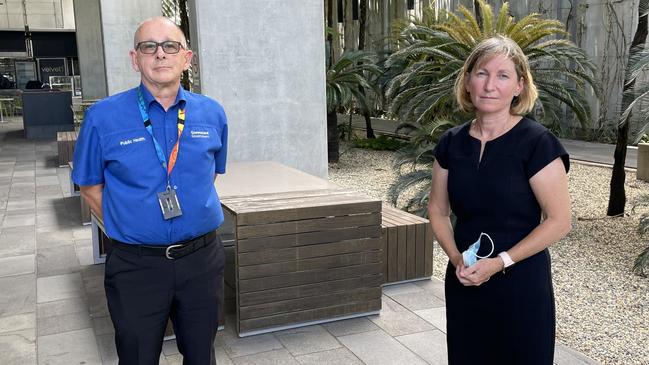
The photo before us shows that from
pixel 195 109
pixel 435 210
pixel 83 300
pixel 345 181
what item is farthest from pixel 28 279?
pixel 345 181

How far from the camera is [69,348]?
3.91m

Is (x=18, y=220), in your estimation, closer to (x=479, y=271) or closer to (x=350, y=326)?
(x=350, y=326)

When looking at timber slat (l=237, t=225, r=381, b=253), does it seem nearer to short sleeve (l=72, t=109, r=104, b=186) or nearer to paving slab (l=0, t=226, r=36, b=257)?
short sleeve (l=72, t=109, r=104, b=186)

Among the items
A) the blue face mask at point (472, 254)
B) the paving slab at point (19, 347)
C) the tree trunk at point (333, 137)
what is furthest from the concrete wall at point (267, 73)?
the tree trunk at point (333, 137)

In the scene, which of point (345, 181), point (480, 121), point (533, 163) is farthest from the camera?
point (345, 181)

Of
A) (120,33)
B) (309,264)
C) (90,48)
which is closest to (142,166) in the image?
(309,264)

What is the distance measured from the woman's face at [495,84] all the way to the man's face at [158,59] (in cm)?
112

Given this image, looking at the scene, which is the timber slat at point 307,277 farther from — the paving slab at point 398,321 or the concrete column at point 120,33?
the concrete column at point 120,33

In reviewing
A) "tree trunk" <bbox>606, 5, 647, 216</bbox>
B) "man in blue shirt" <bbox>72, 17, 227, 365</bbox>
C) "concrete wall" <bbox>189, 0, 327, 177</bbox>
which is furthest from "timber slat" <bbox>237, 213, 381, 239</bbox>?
"tree trunk" <bbox>606, 5, 647, 216</bbox>

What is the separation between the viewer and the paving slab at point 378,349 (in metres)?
3.67

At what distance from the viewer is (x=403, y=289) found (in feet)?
16.3

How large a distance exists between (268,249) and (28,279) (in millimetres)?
2682

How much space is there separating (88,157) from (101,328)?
2.22 metres

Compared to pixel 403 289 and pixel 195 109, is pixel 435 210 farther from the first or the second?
pixel 403 289
